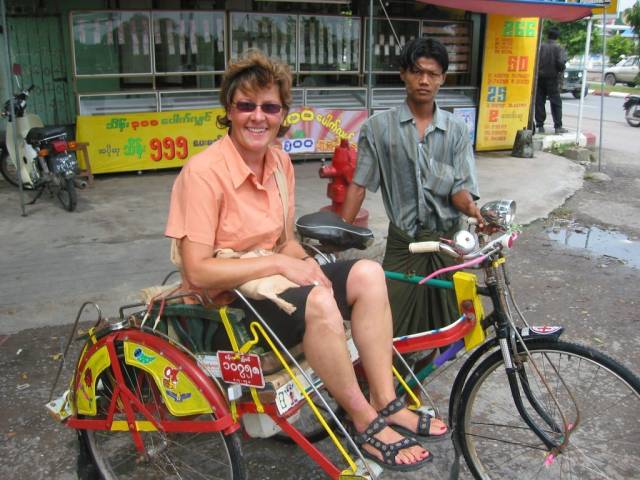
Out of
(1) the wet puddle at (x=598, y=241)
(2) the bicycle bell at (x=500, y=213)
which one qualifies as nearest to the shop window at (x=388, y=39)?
(1) the wet puddle at (x=598, y=241)

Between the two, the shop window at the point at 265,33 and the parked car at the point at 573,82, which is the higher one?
the shop window at the point at 265,33

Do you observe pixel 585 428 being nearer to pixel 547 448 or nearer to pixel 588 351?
pixel 547 448

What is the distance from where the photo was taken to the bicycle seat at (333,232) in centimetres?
248

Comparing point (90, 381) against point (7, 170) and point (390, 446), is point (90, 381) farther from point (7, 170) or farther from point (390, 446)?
point (7, 170)

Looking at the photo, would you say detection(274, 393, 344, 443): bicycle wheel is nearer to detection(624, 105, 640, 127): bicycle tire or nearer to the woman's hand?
the woman's hand

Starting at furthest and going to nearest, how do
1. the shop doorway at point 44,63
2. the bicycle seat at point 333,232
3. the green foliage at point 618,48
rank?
1. the green foliage at point 618,48
2. the shop doorway at point 44,63
3. the bicycle seat at point 333,232

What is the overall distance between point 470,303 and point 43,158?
5.55 m

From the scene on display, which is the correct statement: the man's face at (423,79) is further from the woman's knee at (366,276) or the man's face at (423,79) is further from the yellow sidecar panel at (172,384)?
the yellow sidecar panel at (172,384)

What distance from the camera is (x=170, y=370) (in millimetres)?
2246

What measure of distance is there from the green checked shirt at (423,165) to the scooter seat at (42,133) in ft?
15.5

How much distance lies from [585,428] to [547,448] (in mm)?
526

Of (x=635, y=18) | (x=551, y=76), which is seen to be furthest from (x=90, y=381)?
(x=635, y=18)

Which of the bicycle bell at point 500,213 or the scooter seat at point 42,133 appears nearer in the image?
the bicycle bell at point 500,213

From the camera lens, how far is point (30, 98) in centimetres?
826
